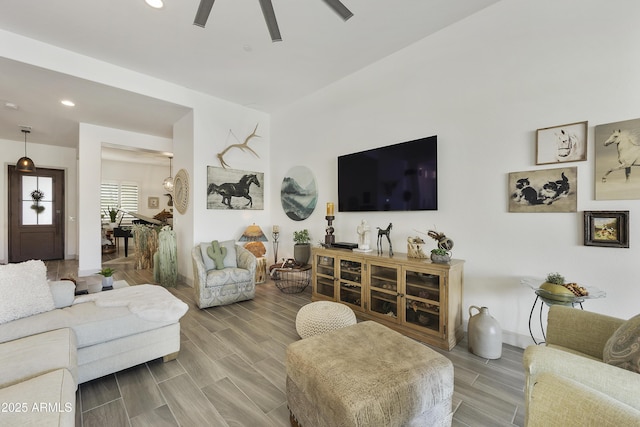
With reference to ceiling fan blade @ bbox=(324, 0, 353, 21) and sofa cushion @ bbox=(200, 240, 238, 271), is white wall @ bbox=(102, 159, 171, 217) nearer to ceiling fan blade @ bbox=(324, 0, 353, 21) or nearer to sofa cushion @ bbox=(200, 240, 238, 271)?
sofa cushion @ bbox=(200, 240, 238, 271)

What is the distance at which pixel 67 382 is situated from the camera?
118cm

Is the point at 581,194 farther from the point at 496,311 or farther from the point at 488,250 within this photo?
the point at 496,311

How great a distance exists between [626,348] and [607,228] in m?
1.30

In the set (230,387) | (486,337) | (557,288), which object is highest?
(557,288)

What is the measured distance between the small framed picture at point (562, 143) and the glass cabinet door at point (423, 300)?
1385mm

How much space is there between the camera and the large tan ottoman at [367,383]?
1.11 m

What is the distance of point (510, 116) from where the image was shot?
240cm

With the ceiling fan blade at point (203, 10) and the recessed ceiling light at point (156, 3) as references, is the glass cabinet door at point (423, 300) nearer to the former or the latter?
the ceiling fan blade at point (203, 10)

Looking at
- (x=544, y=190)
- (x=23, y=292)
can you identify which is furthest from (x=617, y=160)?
(x=23, y=292)

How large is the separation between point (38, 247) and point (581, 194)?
10.4 m

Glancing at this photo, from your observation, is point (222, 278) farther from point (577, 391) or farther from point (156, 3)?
point (577, 391)

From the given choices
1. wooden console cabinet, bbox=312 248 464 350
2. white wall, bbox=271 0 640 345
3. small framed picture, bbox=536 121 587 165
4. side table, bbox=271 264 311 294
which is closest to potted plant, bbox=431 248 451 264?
wooden console cabinet, bbox=312 248 464 350

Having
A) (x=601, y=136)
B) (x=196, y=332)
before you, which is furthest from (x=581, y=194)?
(x=196, y=332)

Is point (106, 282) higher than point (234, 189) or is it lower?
lower
